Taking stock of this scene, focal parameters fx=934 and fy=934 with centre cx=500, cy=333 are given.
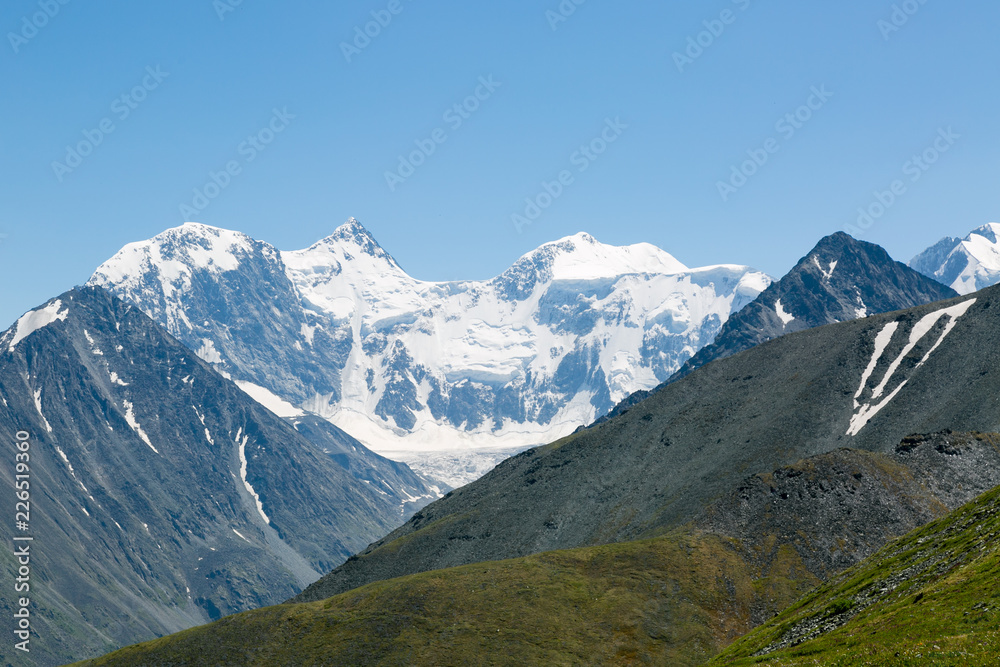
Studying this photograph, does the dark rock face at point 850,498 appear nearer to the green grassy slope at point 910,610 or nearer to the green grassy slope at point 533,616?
the green grassy slope at point 533,616

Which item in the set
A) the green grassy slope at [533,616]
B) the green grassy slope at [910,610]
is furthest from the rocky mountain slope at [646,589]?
the green grassy slope at [910,610]

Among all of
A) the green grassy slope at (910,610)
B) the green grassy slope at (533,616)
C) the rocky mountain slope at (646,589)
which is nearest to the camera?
the green grassy slope at (910,610)

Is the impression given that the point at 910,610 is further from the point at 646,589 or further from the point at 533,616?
the point at 646,589

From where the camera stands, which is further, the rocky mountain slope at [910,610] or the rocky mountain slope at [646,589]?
the rocky mountain slope at [646,589]

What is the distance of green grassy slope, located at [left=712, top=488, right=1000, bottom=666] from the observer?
59.0 meters

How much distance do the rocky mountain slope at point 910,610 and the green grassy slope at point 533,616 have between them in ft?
138

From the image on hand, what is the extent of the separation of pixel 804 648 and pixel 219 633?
123 meters

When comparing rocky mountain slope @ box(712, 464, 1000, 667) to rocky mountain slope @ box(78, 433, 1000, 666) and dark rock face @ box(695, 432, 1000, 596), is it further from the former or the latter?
dark rock face @ box(695, 432, 1000, 596)

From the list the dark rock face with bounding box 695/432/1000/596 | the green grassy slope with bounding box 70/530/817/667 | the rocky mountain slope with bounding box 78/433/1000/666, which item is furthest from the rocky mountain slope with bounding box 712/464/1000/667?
the dark rock face with bounding box 695/432/1000/596

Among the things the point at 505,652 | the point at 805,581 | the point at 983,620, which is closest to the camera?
the point at 983,620

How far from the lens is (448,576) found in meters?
172

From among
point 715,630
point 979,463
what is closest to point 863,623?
point 715,630

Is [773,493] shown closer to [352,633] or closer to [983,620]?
[352,633]

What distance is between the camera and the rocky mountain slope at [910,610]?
5897 centimetres
